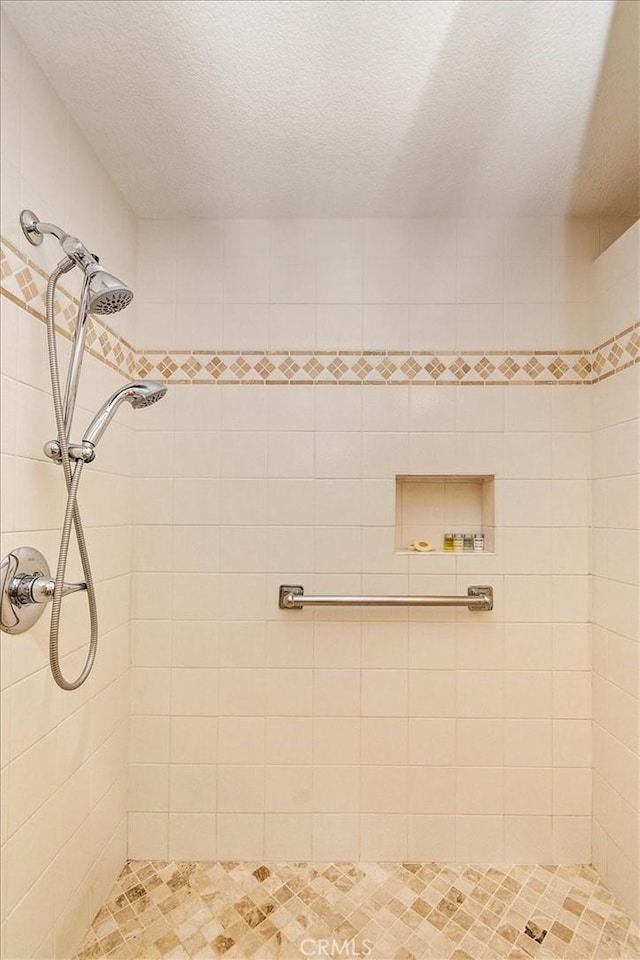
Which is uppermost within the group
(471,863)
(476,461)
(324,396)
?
(324,396)

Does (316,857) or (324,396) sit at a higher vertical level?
(324,396)

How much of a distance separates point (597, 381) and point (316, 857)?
1868 millimetres

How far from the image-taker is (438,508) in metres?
1.86

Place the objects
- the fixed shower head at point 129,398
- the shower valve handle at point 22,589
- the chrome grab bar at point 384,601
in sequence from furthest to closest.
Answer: the chrome grab bar at point 384,601 < the fixed shower head at point 129,398 < the shower valve handle at point 22,589

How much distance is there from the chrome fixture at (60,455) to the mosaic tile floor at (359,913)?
836mm

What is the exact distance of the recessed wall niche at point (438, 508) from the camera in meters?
1.84

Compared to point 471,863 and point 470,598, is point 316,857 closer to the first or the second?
A: point 471,863

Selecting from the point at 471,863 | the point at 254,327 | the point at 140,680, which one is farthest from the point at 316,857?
the point at 254,327

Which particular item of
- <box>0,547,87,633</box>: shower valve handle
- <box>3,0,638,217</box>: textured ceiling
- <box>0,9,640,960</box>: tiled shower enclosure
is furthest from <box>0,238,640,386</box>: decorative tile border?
<box>0,547,87,633</box>: shower valve handle

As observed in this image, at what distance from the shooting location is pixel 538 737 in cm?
172

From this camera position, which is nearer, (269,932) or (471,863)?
(269,932)

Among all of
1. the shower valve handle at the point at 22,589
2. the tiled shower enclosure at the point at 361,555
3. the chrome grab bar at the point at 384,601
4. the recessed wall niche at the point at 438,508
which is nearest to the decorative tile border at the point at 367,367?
the tiled shower enclosure at the point at 361,555

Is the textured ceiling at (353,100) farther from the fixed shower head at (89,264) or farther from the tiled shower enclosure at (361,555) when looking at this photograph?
the fixed shower head at (89,264)

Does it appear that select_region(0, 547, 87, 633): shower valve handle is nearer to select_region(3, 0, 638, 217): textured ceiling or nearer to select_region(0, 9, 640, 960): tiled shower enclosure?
select_region(0, 9, 640, 960): tiled shower enclosure
